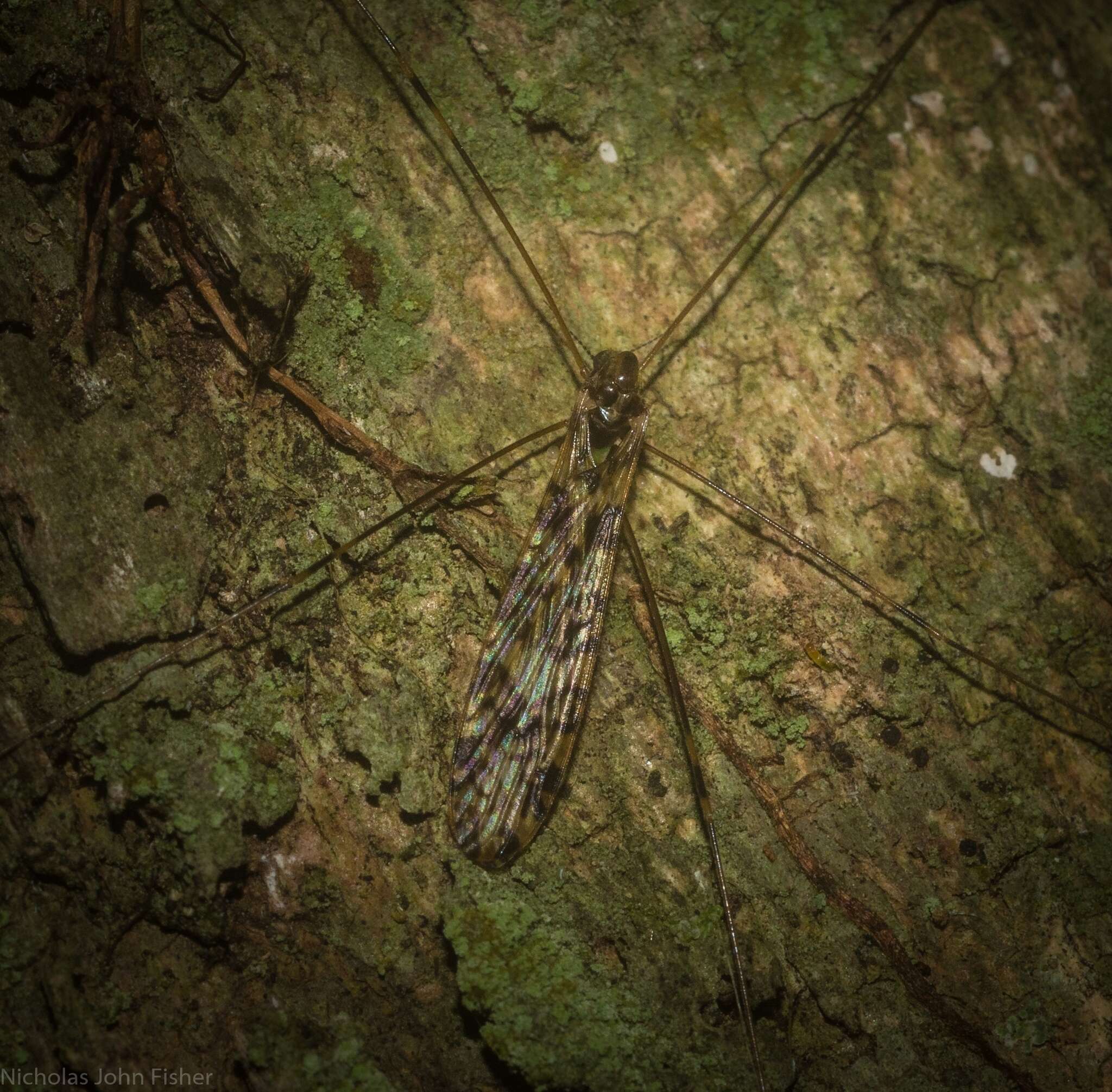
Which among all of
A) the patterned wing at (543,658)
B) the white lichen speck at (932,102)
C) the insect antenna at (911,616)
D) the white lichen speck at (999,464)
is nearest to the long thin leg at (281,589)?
the patterned wing at (543,658)

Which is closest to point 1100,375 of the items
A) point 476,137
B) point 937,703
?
point 937,703

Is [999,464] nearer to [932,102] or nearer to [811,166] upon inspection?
[811,166]

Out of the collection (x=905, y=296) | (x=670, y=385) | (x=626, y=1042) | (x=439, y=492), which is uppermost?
(x=905, y=296)

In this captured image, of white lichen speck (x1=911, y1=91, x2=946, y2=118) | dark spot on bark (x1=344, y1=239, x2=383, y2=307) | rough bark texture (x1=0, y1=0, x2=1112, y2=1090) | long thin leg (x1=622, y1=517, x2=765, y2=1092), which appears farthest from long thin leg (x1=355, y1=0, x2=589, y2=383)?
white lichen speck (x1=911, y1=91, x2=946, y2=118)

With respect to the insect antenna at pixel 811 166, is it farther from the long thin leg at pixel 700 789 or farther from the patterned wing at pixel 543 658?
the long thin leg at pixel 700 789

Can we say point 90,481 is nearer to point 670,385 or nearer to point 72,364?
point 72,364

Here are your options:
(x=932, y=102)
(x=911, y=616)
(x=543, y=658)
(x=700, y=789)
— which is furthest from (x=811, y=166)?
(x=700, y=789)

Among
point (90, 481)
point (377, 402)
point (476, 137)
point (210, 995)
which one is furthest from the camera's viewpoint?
Answer: point (476, 137)

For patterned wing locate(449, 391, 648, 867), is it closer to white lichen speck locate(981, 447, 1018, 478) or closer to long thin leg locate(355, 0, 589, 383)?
long thin leg locate(355, 0, 589, 383)
